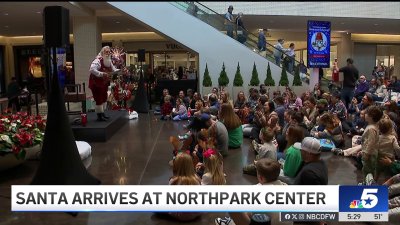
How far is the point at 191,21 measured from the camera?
16.0 meters

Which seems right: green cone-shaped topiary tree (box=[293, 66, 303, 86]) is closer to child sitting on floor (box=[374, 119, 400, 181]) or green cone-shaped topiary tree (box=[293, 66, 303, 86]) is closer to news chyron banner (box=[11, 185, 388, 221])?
child sitting on floor (box=[374, 119, 400, 181])

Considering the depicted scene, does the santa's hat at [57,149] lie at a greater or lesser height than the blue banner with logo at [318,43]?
lesser

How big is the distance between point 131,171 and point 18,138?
172 centimetres

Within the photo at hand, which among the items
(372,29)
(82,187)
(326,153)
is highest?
(372,29)

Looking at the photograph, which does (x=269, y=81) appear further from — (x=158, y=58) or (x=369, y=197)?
(x=369, y=197)

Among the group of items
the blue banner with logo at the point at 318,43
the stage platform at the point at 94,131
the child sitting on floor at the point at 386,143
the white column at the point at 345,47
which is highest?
the white column at the point at 345,47

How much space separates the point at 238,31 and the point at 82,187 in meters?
15.2

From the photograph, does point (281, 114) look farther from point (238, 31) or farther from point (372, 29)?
point (372, 29)

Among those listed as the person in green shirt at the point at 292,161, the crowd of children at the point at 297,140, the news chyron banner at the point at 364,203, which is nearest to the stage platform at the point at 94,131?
the crowd of children at the point at 297,140

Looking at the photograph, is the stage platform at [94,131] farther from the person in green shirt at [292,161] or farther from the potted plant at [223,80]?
the potted plant at [223,80]

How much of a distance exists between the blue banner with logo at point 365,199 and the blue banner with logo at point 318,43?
1001cm

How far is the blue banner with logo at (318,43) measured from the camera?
12.0 meters

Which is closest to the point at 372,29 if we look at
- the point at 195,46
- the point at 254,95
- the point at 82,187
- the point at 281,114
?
the point at 195,46

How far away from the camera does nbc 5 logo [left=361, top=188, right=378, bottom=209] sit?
2.47m
